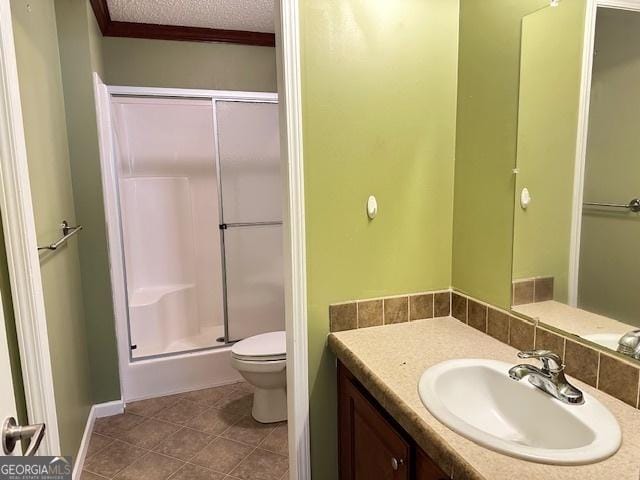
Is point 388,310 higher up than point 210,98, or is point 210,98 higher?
point 210,98

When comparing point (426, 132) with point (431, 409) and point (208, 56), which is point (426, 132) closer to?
point (431, 409)

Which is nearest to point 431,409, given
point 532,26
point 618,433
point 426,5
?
point 618,433

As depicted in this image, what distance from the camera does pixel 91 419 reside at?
2516 mm

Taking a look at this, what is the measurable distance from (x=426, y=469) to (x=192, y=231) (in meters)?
2.97

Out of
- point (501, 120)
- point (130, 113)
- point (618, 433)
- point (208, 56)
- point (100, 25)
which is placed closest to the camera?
point (618, 433)

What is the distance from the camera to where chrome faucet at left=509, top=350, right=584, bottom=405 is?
106 centimetres

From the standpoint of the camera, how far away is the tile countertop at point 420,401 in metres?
0.83

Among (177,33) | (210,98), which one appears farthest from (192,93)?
(177,33)

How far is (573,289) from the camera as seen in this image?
125 cm

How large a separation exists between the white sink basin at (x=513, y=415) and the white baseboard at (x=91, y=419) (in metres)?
1.89

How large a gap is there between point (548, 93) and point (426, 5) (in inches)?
22.6

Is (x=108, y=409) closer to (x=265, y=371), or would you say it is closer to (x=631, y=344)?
(x=265, y=371)

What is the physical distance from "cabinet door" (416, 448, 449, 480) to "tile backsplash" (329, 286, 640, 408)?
0.51 metres

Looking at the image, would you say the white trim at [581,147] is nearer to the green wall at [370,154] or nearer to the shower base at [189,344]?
the green wall at [370,154]
